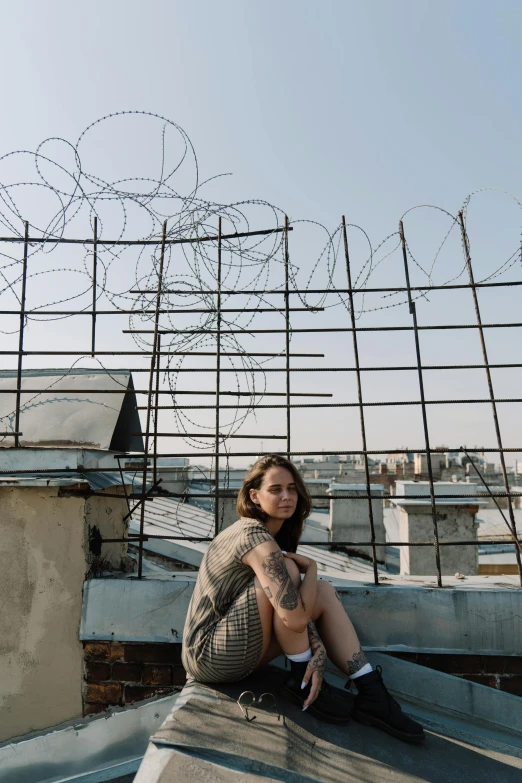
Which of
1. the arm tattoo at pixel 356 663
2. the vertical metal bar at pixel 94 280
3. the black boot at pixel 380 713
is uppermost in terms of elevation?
the vertical metal bar at pixel 94 280

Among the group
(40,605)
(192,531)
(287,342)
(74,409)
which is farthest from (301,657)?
(192,531)

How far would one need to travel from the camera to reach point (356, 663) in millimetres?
2416

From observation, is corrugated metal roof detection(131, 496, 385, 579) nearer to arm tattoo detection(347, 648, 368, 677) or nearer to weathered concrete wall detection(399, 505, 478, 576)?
weathered concrete wall detection(399, 505, 478, 576)

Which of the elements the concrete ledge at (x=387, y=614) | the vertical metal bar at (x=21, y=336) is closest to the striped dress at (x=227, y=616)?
the concrete ledge at (x=387, y=614)

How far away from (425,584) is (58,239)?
3156 millimetres

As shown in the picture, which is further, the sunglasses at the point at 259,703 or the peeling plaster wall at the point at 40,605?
the peeling plaster wall at the point at 40,605

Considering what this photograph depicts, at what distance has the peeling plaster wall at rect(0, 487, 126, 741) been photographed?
9.87ft

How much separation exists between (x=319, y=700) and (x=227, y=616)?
1.66 ft

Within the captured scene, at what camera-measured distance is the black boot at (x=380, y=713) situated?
2.24 m

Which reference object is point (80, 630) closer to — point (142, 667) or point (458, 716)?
point (142, 667)

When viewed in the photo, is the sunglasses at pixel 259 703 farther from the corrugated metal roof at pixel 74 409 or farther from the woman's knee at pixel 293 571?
the corrugated metal roof at pixel 74 409

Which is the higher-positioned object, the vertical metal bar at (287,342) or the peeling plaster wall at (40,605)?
the vertical metal bar at (287,342)

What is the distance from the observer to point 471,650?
2906 mm

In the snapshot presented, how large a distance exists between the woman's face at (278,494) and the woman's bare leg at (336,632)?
14.4 inches
